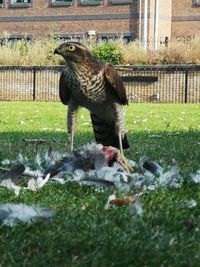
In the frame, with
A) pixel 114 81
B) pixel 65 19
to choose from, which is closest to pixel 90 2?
pixel 65 19

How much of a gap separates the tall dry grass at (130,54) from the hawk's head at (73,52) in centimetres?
1868

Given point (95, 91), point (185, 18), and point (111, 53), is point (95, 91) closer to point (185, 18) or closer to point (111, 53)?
point (111, 53)

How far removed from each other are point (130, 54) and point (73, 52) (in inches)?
775

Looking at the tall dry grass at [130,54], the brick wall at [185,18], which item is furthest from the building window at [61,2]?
the tall dry grass at [130,54]

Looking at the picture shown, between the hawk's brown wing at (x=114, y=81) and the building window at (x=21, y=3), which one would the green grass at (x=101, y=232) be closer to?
the hawk's brown wing at (x=114, y=81)

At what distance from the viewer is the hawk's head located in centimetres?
452

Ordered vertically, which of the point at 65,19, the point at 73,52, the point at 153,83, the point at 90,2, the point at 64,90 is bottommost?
the point at 153,83

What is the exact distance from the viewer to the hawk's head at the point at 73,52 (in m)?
4.52

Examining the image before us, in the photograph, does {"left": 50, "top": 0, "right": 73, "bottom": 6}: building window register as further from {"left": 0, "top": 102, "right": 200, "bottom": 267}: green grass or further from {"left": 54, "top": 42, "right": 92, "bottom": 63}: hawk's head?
{"left": 0, "top": 102, "right": 200, "bottom": 267}: green grass

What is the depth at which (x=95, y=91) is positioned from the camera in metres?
4.81

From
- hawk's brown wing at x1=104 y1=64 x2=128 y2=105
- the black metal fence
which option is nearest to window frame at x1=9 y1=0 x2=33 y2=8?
the black metal fence

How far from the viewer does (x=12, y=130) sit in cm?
953

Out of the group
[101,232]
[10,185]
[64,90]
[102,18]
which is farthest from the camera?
[102,18]

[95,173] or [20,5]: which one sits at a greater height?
[20,5]
